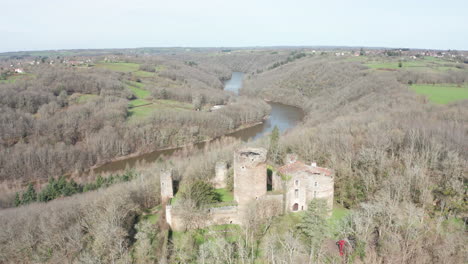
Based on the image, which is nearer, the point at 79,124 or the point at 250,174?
the point at 250,174

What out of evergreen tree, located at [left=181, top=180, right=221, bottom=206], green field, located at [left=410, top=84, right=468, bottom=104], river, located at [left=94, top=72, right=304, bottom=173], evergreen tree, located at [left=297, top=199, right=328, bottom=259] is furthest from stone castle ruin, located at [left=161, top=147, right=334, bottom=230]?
green field, located at [left=410, top=84, right=468, bottom=104]

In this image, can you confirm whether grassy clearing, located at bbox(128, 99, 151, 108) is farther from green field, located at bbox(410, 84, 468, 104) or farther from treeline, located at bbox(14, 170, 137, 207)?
Result: green field, located at bbox(410, 84, 468, 104)

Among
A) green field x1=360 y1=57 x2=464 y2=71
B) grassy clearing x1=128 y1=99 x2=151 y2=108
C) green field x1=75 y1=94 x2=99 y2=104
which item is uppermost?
green field x1=360 y1=57 x2=464 y2=71

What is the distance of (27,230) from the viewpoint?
65.7 ft

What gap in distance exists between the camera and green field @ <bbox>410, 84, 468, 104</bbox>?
151 ft

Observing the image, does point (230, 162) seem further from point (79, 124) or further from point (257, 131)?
point (79, 124)

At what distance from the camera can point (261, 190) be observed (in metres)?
20.4

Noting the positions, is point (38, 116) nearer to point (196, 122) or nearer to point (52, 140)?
point (52, 140)

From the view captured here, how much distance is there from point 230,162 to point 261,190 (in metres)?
13.4

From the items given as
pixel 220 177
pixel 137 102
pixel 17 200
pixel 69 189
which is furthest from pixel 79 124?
pixel 220 177

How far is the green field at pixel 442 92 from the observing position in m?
46.0

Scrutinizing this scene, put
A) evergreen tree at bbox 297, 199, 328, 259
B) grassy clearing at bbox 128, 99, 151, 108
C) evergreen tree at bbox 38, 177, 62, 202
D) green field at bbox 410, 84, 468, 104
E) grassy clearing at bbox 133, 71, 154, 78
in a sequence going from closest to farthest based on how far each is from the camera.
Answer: evergreen tree at bbox 297, 199, 328, 259
evergreen tree at bbox 38, 177, 62, 202
green field at bbox 410, 84, 468, 104
grassy clearing at bbox 128, 99, 151, 108
grassy clearing at bbox 133, 71, 154, 78

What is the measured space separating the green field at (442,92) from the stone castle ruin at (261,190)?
117ft

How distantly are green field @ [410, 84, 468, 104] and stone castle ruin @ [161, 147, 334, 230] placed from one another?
35574 millimetres
